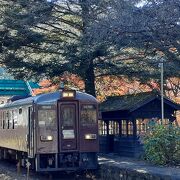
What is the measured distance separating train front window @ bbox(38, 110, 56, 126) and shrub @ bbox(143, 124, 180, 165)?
3274 millimetres

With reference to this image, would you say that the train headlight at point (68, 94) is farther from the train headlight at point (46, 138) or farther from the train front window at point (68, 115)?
the train headlight at point (46, 138)

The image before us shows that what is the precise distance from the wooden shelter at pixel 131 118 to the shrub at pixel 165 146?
9.93ft

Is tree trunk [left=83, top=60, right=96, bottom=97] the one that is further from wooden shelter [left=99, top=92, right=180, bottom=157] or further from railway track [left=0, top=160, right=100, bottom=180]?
railway track [left=0, top=160, right=100, bottom=180]

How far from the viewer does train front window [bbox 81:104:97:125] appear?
15836 mm

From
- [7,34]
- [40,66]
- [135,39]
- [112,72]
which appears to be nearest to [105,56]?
[112,72]

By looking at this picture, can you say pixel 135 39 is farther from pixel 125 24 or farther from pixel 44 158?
pixel 44 158

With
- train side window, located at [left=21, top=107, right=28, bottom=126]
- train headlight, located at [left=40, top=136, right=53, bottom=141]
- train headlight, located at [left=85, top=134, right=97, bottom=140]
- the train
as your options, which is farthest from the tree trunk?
train headlight, located at [left=40, top=136, right=53, bottom=141]

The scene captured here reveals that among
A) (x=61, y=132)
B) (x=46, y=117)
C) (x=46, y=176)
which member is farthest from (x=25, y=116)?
(x=46, y=176)

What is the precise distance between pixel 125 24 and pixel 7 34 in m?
8.36

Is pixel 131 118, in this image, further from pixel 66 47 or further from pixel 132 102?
pixel 66 47

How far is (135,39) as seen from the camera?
14266 millimetres

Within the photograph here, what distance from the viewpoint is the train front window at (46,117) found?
15.4m

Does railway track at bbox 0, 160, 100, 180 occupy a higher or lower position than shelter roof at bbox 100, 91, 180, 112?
lower

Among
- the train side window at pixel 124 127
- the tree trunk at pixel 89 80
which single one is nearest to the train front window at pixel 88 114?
the train side window at pixel 124 127
